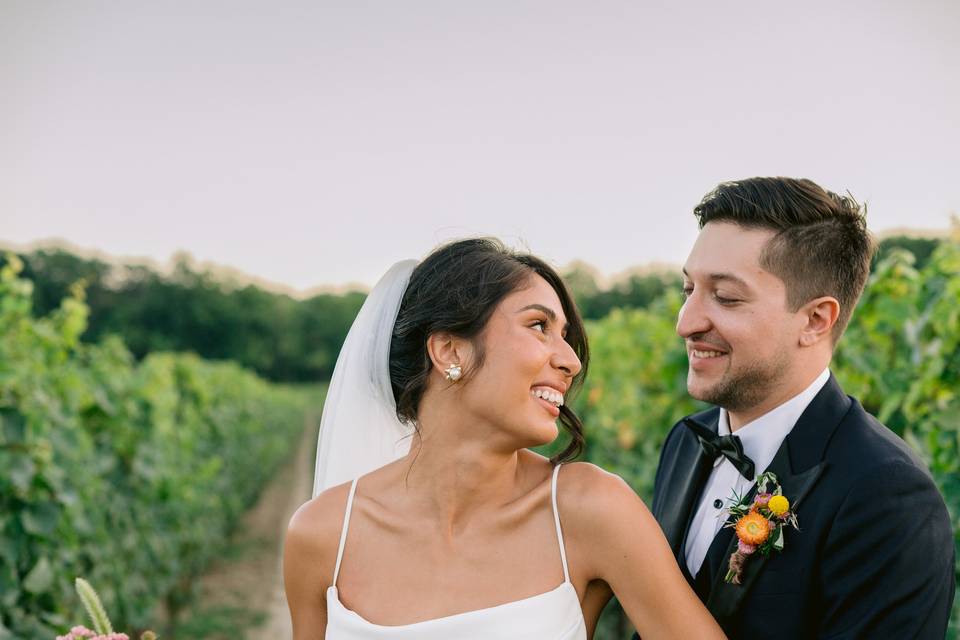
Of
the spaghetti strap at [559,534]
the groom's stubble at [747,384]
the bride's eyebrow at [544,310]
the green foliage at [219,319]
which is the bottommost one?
the green foliage at [219,319]

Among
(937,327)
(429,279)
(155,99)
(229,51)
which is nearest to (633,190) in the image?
(937,327)

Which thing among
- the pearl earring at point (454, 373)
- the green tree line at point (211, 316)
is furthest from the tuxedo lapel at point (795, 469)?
the green tree line at point (211, 316)

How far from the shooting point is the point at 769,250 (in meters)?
2.41

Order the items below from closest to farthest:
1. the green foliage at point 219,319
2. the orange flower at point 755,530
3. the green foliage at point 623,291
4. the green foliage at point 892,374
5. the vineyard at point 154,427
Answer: the orange flower at point 755,530 → the green foliage at point 892,374 → the vineyard at point 154,427 → the green foliage at point 623,291 → the green foliage at point 219,319

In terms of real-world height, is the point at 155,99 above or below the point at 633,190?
above

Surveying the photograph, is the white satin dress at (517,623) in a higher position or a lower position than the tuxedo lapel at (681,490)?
Answer: lower

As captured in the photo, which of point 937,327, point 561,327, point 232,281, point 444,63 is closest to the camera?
point 561,327

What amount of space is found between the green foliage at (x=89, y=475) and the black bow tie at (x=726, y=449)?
3224mm

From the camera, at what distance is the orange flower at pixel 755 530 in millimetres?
2170

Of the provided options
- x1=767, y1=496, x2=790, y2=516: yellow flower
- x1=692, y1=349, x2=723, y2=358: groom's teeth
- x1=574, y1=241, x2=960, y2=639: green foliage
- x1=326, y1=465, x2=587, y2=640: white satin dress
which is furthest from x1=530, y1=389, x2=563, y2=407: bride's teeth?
x1=574, y1=241, x2=960, y2=639: green foliage

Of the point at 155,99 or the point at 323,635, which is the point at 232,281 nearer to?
the point at 155,99

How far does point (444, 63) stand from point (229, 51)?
890 centimetres

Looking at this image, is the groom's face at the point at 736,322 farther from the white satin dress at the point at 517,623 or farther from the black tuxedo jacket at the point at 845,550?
the white satin dress at the point at 517,623

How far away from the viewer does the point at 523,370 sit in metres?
2.44
